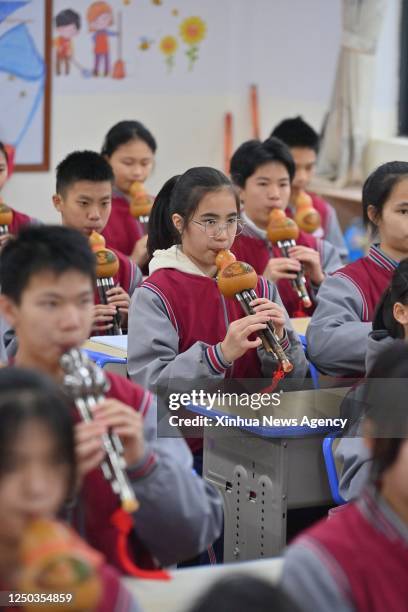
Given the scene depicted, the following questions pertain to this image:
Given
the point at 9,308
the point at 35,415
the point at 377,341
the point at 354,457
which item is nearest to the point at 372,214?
the point at 377,341

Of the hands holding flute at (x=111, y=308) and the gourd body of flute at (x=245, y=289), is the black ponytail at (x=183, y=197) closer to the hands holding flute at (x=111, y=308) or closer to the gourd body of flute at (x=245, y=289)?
the gourd body of flute at (x=245, y=289)

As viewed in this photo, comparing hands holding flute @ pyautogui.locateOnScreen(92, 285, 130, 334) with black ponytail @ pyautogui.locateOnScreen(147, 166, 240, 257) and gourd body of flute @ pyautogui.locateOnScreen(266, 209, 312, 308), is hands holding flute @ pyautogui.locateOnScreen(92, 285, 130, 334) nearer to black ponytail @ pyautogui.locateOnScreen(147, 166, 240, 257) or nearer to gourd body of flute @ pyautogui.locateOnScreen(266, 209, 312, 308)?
black ponytail @ pyautogui.locateOnScreen(147, 166, 240, 257)

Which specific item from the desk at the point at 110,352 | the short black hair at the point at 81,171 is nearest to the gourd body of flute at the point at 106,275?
the desk at the point at 110,352

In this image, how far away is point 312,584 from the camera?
1381 mm

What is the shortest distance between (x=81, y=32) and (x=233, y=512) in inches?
178

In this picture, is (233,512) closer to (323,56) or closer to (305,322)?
(305,322)

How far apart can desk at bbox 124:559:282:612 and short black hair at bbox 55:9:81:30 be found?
549cm

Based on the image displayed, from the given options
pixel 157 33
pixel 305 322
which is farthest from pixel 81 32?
pixel 305 322

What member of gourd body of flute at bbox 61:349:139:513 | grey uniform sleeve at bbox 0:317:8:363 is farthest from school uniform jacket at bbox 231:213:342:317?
gourd body of flute at bbox 61:349:139:513

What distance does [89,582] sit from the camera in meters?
1.22

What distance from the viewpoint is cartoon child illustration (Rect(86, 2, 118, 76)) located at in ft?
22.5

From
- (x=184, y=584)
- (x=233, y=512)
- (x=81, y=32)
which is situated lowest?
(x=233, y=512)

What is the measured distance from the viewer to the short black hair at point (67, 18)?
675cm

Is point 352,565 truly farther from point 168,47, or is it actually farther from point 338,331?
point 168,47
